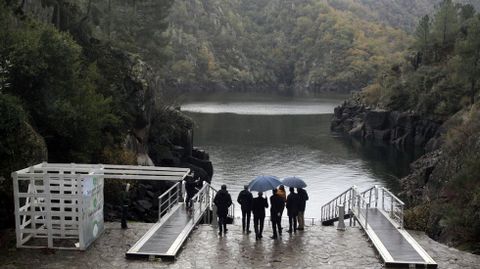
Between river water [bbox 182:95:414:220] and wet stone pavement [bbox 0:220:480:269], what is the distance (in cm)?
2648

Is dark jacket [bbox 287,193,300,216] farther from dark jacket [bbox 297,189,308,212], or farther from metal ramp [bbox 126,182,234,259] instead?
metal ramp [bbox 126,182,234,259]

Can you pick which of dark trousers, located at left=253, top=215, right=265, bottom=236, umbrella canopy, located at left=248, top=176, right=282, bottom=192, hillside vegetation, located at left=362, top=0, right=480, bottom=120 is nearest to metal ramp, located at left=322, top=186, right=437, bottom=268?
umbrella canopy, located at left=248, top=176, right=282, bottom=192

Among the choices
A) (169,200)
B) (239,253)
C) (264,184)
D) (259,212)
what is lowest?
(239,253)

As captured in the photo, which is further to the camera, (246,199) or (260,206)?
(246,199)

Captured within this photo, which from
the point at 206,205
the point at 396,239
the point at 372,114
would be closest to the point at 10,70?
the point at 206,205

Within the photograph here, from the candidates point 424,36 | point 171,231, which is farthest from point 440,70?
point 171,231

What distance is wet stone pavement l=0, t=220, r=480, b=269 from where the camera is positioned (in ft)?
52.9

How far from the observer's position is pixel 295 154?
244 ft

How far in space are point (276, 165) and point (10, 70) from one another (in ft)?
148

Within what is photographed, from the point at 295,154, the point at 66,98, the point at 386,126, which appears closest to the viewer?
the point at 66,98

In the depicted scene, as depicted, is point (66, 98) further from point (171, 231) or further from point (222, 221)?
point (222, 221)

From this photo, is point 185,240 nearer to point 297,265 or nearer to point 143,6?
point 297,265

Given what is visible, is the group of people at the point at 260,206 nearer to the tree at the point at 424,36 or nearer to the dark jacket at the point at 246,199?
the dark jacket at the point at 246,199

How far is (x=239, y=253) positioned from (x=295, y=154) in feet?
189
